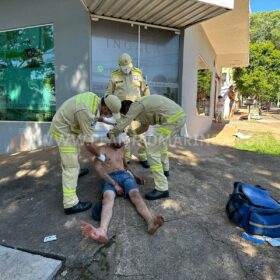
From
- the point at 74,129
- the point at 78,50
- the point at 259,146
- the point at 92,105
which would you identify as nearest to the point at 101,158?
the point at 74,129

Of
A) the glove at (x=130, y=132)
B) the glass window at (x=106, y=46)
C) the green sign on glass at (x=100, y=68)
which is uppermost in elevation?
the glass window at (x=106, y=46)

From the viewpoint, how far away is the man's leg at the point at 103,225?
271 centimetres

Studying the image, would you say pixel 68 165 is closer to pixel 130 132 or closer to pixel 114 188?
pixel 114 188

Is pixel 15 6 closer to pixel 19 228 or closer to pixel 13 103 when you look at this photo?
pixel 13 103

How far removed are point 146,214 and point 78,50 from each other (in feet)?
15.0

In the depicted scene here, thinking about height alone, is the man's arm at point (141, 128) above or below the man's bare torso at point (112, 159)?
above

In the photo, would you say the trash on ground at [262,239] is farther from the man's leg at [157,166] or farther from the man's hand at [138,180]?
the man's hand at [138,180]

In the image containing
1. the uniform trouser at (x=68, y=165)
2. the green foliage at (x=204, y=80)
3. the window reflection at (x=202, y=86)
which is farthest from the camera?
the green foliage at (x=204, y=80)

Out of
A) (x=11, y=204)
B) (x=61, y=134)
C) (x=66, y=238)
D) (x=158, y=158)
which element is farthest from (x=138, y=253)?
(x=11, y=204)

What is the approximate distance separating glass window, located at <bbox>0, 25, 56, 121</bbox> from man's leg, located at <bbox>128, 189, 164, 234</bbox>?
4319 millimetres

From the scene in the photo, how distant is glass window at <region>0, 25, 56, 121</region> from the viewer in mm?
6850

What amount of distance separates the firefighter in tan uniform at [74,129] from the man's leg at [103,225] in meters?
0.33

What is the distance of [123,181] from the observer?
11.8 feet

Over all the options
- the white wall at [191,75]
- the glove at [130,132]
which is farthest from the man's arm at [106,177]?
the white wall at [191,75]
